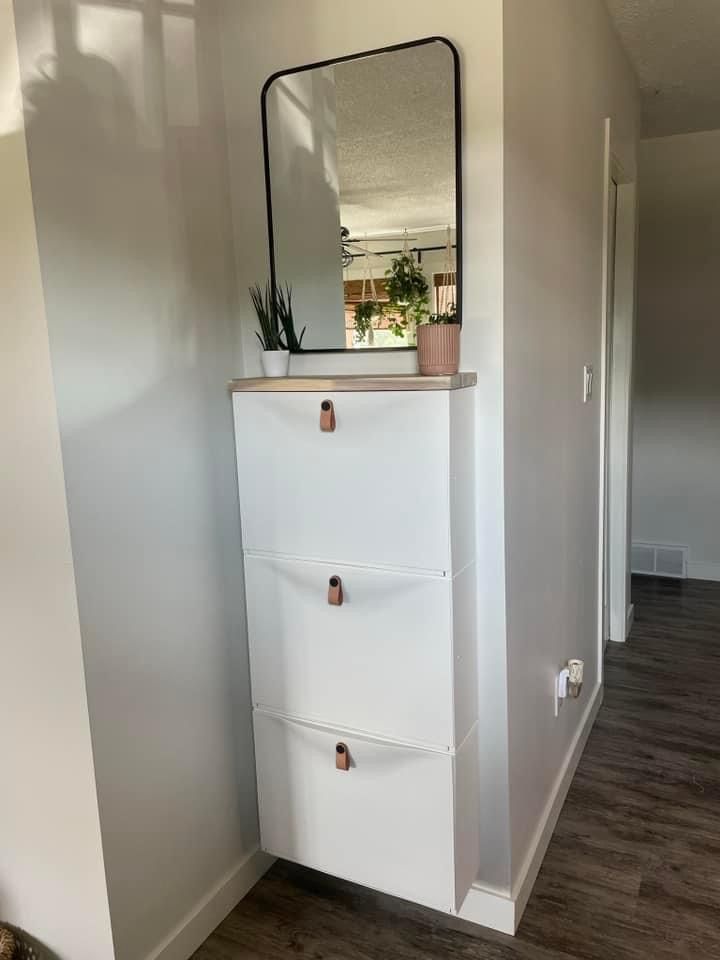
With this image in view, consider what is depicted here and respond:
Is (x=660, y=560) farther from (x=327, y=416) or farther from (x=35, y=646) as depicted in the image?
(x=35, y=646)

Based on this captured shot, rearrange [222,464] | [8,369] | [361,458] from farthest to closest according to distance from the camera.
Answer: [222,464], [361,458], [8,369]

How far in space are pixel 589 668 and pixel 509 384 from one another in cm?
149

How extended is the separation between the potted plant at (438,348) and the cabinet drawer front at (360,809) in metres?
0.83

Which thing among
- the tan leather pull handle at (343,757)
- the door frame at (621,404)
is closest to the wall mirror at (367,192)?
the tan leather pull handle at (343,757)

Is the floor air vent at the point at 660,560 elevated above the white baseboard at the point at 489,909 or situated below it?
above

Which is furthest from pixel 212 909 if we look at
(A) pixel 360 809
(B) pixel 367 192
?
(B) pixel 367 192

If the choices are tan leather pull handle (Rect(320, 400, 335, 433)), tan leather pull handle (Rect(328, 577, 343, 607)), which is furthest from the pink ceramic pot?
tan leather pull handle (Rect(328, 577, 343, 607))

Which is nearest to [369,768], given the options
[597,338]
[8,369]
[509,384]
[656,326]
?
[509,384]

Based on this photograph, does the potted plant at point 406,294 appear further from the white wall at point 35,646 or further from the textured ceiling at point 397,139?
the white wall at point 35,646

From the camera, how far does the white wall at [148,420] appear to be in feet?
4.52

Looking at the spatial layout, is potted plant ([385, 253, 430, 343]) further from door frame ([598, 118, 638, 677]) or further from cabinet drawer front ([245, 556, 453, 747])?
door frame ([598, 118, 638, 677])

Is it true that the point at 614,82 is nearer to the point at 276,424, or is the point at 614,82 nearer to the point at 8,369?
the point at 276,424

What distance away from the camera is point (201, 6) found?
1.71 m

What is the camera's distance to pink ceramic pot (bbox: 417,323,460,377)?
5.09 ft
